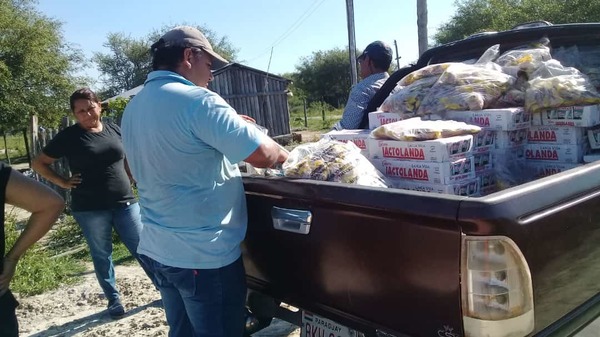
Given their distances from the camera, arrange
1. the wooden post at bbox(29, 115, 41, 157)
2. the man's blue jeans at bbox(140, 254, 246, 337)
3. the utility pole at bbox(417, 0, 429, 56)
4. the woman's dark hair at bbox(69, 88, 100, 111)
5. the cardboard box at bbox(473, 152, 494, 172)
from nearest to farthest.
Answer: the man's blue jeans at bbox(140, 254, 246, 337), the cardboard box at bbox(473, 152, 494, 172), the woman's dark hair at bbox(69, 88, 100, 111), the wooden post at bbox(29, 115, 41, 157), the utility pole at bbox(417, 0, 429, 56)

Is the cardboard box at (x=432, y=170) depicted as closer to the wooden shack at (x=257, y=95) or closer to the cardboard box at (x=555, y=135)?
the cardboard box at (x=555, y=135)

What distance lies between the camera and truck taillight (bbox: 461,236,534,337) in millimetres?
1521

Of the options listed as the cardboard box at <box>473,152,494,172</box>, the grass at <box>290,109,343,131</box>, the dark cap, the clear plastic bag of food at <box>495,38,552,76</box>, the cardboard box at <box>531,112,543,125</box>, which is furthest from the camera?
the grass at <box>290,109,343,131</box>

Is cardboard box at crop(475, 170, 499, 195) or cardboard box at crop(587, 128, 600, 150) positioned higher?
cardboard box at crop(587, 128, 600, 150)

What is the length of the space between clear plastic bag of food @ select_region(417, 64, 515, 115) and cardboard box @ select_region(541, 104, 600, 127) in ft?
0.95

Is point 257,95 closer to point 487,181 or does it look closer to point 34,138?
point 34,138

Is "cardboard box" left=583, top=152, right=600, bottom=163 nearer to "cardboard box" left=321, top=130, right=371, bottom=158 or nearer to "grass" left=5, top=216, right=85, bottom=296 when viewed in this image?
"cardboard box" left=321, top=130, right=371, bottom=158

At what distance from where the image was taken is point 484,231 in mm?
1479

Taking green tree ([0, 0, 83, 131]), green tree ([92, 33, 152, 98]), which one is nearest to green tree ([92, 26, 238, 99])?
green tree ([92, 33, 152, 98])

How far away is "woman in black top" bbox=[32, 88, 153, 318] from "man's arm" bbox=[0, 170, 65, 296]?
2.07m

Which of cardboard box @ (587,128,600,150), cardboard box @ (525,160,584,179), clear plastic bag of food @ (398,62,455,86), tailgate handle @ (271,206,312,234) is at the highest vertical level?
clear plastic bag of food @ (398,62,455,86)

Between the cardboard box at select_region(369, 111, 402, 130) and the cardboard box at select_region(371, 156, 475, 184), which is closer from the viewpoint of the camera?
the cardboard box at select_region(371, 156, 475, 184)

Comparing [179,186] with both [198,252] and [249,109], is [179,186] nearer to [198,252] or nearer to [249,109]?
[198,252]

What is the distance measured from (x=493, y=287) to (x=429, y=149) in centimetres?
74
